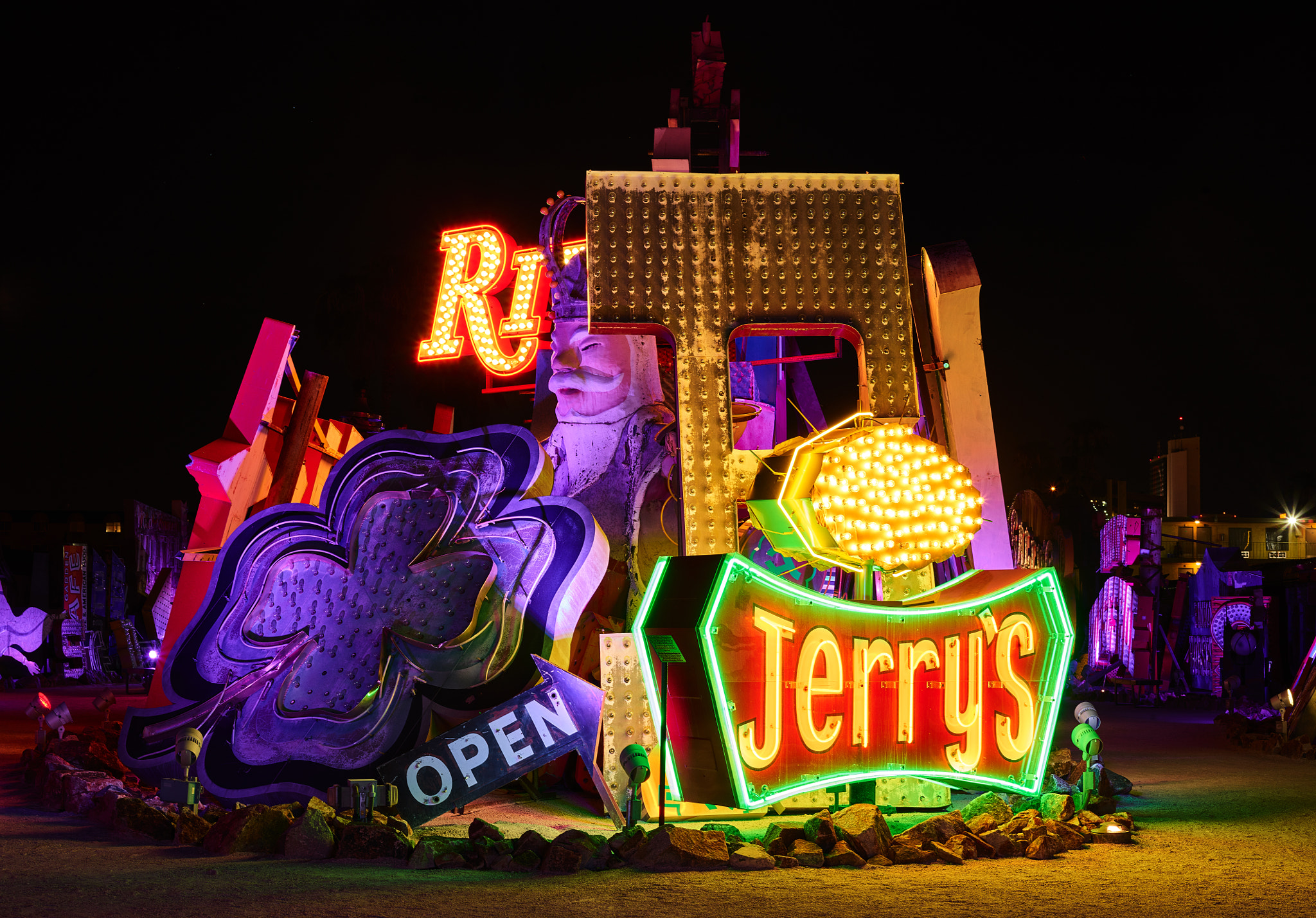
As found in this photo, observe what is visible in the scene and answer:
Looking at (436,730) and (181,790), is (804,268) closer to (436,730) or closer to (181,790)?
(436,730)

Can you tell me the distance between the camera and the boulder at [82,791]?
379 inches

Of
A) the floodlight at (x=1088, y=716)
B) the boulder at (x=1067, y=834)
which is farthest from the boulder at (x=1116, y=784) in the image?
the boulder at (x=1067, y=834)

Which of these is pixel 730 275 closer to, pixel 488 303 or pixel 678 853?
pixel 678 853

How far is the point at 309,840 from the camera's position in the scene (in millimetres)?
7672

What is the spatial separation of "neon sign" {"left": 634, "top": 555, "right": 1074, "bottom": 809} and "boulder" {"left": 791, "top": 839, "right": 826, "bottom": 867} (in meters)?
0.53

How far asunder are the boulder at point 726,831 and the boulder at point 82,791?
521 cm

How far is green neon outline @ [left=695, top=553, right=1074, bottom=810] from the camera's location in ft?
26.1

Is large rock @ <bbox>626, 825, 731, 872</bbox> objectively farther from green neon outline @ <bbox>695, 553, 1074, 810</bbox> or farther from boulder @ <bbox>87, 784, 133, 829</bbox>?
boulder @ <bbox>87, 784, 133, 829</bbox>

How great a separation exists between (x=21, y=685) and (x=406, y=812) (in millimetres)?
27796

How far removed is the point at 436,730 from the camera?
10.2 meters

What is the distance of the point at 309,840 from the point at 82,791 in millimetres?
3402

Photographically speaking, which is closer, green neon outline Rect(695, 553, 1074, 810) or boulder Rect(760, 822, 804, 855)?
boulder Rect(760, 822, 804, 855)

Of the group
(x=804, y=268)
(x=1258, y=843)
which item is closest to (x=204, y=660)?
(x=804, y=268)

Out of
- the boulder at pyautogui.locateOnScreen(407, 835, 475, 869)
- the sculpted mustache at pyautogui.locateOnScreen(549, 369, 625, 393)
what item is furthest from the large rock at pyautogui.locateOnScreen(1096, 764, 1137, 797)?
the sculpted mustache at pyautogui.locateOnScreen(549, 369, 625, 393)
